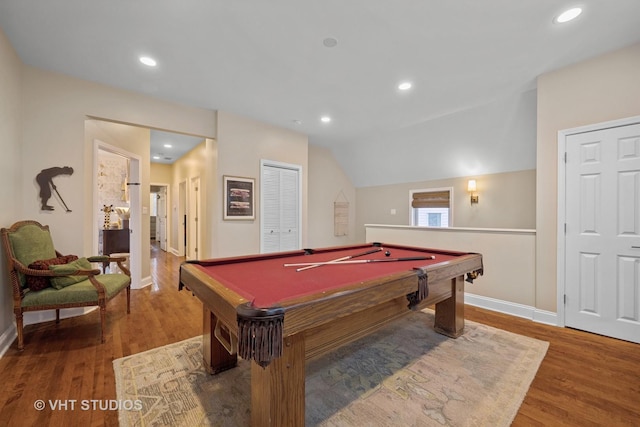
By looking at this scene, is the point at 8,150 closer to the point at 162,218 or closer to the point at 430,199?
the point at 430,199

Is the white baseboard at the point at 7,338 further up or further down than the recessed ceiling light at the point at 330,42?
further down

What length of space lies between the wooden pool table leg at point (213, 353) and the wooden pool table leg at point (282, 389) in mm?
697

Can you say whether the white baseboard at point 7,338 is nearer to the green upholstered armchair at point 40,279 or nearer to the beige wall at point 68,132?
the green upholstered armchair at point 40,279

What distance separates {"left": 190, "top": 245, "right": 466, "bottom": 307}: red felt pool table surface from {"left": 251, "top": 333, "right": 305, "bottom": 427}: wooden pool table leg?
246mm

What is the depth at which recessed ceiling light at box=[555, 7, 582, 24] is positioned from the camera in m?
1.93

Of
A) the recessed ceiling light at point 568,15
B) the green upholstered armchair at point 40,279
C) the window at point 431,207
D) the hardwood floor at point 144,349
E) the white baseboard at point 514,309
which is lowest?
the hardwood floor at point 144,349

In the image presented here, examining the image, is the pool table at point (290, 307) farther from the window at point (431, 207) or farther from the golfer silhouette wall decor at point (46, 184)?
the window at point (431, 207)

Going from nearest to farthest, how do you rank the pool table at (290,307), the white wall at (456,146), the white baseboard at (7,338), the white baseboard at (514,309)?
the pool table at (290,307)
the white baseboard at (7,338)
the white baseboard at (514,309)
the white wall at (456,146)

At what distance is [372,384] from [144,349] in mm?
1895

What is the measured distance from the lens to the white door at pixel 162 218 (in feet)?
27.4

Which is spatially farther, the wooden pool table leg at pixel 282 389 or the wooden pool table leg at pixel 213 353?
the wooden pool table leg at pixel 213 353

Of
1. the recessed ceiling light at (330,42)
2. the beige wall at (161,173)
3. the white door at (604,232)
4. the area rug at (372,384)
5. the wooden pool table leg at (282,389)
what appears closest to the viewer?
the wooden pool table leg at (282,389)

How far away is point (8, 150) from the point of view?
7.59 feet

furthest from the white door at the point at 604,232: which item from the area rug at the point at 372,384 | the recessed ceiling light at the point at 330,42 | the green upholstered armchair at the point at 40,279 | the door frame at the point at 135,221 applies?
the door frame at the point at 135,221
